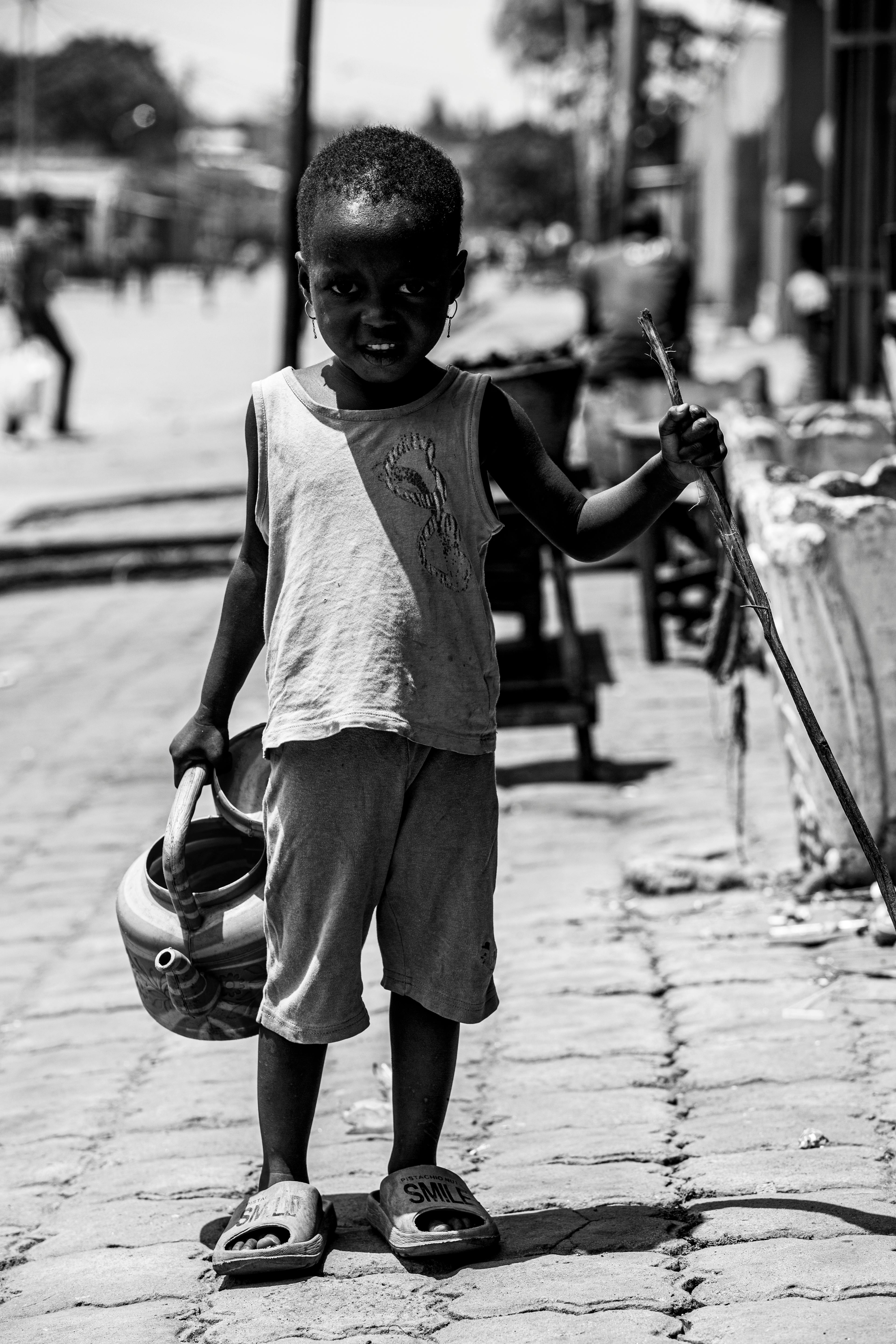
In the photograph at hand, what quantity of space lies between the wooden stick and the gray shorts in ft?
1.60

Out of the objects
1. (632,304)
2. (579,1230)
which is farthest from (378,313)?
(632,304)

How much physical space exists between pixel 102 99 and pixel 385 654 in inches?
4586

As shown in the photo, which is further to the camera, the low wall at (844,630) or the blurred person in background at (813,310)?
the blurred person in background at (813,310)

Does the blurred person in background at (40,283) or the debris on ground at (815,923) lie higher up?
the blurred person in background at (40,283)

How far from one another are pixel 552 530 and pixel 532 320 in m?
34.1

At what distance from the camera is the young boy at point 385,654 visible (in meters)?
2.60

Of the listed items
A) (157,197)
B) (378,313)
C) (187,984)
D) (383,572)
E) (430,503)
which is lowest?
(187,984)

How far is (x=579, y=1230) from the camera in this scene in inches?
110

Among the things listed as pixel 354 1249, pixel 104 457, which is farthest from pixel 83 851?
pixel 104 457

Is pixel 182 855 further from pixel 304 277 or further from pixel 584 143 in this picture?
pixel 584 143

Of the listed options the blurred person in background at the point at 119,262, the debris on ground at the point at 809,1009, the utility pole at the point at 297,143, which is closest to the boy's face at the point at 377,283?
the debris on ground at the point at 809,1009

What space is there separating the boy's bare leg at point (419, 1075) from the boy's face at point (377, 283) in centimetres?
97

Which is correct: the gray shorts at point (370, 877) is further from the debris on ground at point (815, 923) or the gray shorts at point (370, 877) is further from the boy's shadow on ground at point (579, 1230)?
the debris on ground at point (815, 923)

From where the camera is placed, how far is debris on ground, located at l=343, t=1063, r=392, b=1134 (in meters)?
3.37
